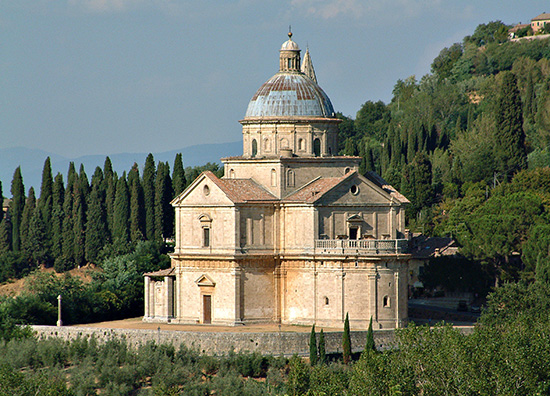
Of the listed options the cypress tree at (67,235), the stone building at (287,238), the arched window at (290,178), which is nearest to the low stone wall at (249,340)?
the stone building at (287,238)

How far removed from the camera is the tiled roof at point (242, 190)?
67.6 metres

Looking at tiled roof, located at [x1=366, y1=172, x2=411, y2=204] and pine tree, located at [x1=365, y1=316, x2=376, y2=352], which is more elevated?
tiled roof, located at [x1=366, y1=172, x2=411, y2=204]

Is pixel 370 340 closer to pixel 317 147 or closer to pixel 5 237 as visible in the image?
pixel 317 147

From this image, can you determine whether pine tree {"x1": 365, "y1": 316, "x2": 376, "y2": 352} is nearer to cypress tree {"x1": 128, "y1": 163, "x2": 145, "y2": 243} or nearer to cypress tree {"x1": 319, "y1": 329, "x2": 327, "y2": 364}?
cypress tree {"x1": 319, "y1": 329, "x2": 327, "y2": 364}

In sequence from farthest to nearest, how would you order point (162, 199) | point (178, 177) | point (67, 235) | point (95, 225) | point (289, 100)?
point (67, 235)
point (95, 225)
point (162, 199)
point (178, 177)
point (289, 100)

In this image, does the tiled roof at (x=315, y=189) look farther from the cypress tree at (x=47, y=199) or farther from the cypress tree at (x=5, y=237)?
the cypress tree at (x=5, y=237)

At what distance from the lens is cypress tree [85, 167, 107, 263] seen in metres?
98.6

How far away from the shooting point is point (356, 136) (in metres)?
149

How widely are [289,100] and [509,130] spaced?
4101 centimetres

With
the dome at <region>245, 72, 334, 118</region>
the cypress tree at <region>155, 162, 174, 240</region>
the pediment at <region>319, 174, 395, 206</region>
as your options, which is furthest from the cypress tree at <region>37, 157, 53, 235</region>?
the pediment at <region>319, 174, 395, 206</region>

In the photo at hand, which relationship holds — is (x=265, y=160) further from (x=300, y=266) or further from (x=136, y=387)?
(x=136, y=387)

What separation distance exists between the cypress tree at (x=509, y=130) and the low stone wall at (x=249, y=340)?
46369 millimetres

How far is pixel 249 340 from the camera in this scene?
62344mm

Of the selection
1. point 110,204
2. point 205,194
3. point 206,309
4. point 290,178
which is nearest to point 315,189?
→ point 290,178
